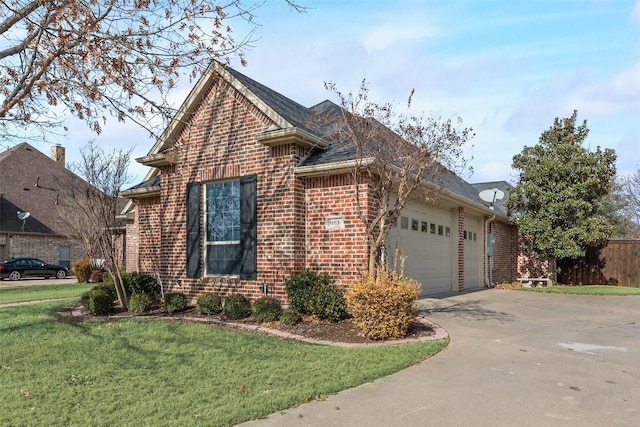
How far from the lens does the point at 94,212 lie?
36.9ft

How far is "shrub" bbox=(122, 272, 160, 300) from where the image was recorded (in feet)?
37.0

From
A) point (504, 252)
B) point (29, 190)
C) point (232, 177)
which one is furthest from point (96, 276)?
point (504, 252)

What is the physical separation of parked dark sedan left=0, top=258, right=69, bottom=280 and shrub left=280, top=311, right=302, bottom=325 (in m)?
23.1

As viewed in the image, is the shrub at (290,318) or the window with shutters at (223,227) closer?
the shrub at (290,318)

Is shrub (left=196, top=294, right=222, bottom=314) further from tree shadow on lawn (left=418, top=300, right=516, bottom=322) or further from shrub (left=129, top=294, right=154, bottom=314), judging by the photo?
tree shadow on lawn (left=418, top=300, right=516, bottom=322)

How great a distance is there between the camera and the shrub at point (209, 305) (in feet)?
32.2

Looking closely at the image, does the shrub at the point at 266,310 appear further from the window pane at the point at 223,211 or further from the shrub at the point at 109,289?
the shrub at the point at 109,289

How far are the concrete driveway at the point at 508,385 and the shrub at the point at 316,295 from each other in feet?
6.77

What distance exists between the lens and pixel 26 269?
84.5 ft

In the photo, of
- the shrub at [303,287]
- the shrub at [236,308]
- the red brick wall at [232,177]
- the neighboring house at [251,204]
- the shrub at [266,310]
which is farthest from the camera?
the red brick wall at [232,177]

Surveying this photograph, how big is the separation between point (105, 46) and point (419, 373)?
20.6 feet

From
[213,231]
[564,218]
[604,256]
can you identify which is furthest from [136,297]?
[604,256]

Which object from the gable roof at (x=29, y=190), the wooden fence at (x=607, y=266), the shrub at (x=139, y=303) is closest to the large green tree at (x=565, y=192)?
the wooden fence at (x=607, y=266)

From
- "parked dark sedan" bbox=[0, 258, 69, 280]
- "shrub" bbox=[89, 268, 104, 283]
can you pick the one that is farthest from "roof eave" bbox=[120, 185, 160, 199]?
"parked dark sedan" bbox=[0, 258, 69, 280]
